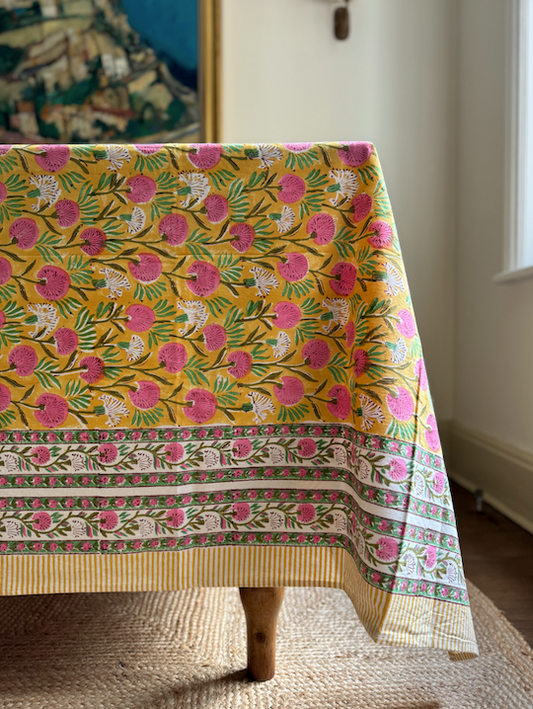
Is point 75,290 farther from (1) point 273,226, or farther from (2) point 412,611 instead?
(2) point 412,611

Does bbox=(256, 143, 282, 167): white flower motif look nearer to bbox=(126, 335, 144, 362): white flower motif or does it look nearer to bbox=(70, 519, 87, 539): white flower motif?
bbox=(126, 335, 144, 362): white flower motif

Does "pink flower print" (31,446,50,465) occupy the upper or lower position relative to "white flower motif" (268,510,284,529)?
upper

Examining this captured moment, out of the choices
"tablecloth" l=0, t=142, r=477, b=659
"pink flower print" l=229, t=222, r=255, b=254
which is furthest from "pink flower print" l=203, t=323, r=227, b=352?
"pink flower print" l=229, t=222, r=255, b=254

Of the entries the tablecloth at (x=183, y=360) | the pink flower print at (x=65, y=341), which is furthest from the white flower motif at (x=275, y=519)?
the pink flower print at (x=65, y=341)

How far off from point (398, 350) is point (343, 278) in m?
0.12

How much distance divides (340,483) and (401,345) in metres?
0.20

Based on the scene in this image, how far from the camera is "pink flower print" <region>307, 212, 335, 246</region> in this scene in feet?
2.25

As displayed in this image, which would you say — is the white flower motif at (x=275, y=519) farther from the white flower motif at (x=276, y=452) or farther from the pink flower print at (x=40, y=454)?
the pink flower print at (x=40, y=454)

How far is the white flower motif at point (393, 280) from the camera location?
646mm

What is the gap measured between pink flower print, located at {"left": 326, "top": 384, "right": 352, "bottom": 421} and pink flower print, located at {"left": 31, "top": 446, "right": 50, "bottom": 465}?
361mm

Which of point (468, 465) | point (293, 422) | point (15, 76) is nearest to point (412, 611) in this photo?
point (293, 422)

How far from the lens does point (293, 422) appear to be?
69 centimetres

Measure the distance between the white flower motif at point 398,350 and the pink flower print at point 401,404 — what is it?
3cm

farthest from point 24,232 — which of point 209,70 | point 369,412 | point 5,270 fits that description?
point 209,70
